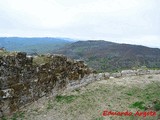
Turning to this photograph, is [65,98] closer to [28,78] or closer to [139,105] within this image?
[28,78]

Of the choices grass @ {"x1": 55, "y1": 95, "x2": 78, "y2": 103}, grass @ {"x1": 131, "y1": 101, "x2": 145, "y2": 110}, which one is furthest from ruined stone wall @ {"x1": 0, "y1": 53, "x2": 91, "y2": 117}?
grass @ {"x1": 131, "y1": 101, "x2": 145, "y2": 110}

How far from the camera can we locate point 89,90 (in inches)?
962

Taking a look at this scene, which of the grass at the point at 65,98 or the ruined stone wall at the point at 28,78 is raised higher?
the ruined stone wall at the point at 28,78

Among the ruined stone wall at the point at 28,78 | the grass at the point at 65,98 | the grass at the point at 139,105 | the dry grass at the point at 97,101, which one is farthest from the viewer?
the grass at the point at 65,98

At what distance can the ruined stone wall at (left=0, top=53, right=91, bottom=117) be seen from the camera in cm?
1908

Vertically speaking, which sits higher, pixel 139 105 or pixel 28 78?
pixel 28 78

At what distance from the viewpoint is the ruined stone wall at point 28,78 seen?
19.1m

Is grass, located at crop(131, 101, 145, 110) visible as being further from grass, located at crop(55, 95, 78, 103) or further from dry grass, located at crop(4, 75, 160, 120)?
grass, located at crop(55, 95, 78, 103)

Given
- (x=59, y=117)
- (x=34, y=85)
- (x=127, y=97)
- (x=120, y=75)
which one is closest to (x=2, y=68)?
(x=34, y=85)

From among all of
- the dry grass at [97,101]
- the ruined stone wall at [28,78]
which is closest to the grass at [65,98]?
the dry grass at [97,101]

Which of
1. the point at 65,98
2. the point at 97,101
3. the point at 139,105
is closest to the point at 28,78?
the point at 65,98

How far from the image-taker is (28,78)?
68.0 feet

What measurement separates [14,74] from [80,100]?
5.37 m

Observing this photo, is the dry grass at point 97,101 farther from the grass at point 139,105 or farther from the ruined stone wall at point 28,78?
the ruined stone wall at point 28,78
